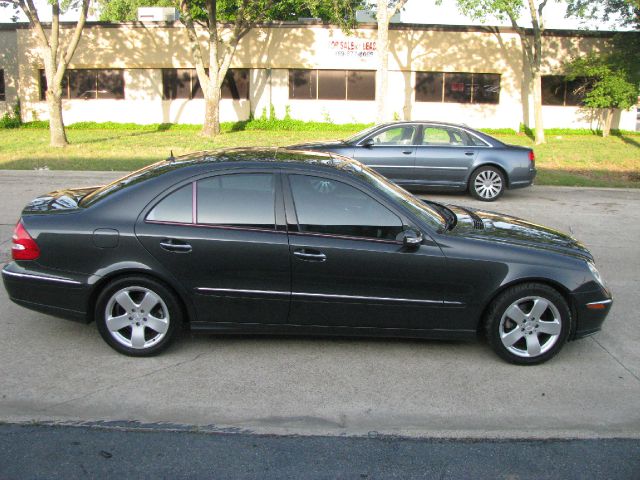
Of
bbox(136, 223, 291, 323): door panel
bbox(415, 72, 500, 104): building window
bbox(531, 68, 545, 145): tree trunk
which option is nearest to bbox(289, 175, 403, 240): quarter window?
bbox(136, 223, 291, 323): door panel

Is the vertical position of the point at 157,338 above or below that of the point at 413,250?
below

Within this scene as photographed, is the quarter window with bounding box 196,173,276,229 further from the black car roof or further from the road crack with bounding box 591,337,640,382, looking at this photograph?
the road crack with bounding box 591,337,640,382

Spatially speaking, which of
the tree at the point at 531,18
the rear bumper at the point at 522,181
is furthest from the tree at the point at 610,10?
the rear bumper at the point at 522,181

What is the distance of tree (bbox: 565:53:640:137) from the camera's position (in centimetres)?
2700

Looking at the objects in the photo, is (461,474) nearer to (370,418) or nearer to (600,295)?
(370,418)

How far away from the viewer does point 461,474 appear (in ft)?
12.1

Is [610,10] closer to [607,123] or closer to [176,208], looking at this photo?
[607,123]

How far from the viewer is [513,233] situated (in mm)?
5590

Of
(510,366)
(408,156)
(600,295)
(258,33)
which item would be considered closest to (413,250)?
(510,366)

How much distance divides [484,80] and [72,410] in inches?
1074

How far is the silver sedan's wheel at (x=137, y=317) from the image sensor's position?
507 centimetres

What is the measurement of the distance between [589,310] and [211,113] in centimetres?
2129

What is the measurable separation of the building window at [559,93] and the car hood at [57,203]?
2663cm

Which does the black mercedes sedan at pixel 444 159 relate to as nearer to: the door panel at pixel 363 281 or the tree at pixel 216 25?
the door panel at pixel 363 281
